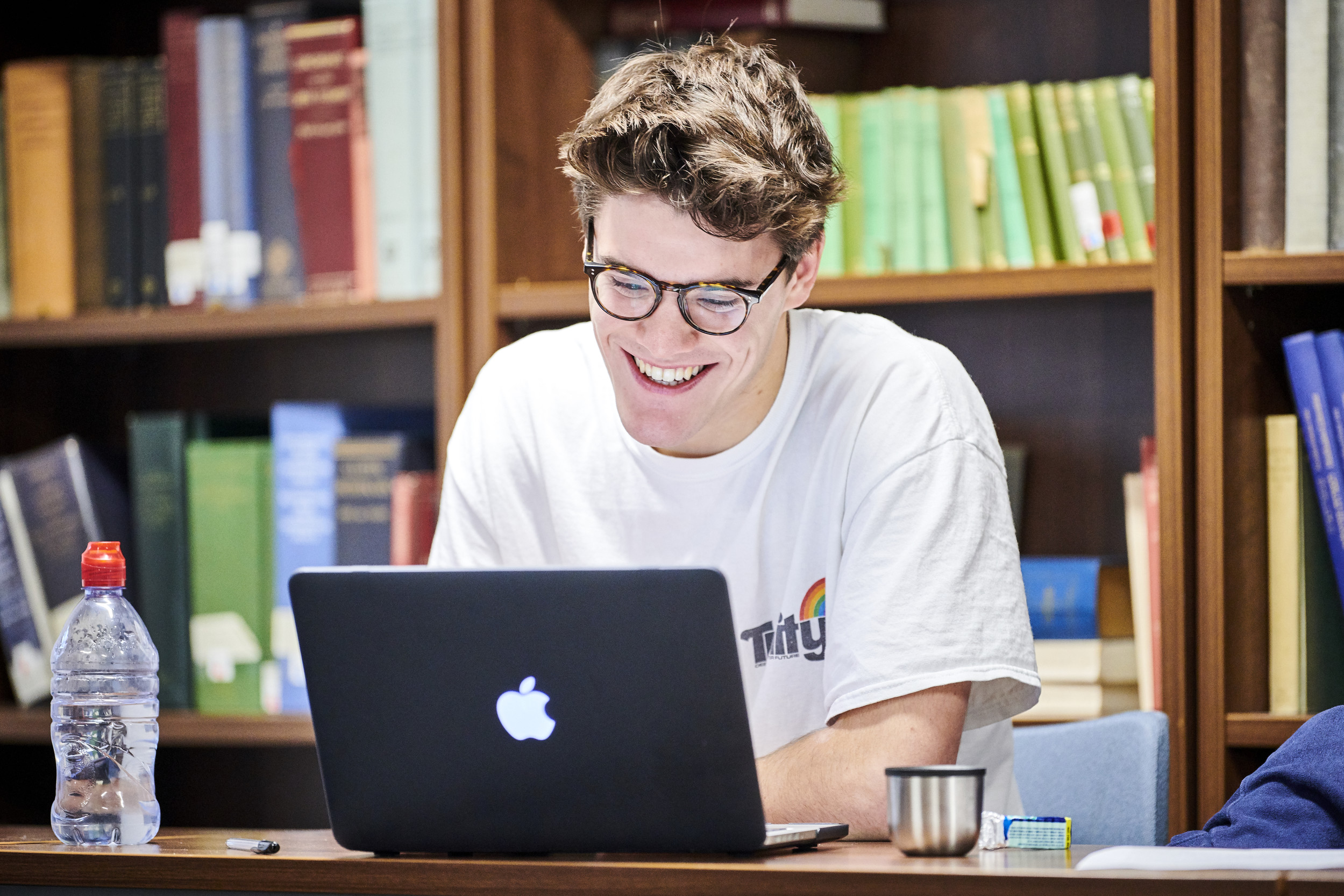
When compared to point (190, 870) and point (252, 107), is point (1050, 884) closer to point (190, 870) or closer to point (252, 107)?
point (190, 870)

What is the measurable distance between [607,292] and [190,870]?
0.62 metres

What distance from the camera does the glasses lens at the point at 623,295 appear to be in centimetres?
133

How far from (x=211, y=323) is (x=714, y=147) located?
41.3 inches

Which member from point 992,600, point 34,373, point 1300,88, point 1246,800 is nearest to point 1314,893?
point 1246,800

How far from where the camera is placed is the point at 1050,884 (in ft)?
2.65

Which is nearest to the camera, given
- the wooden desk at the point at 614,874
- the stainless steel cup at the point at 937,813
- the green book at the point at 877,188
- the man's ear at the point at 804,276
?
the wooden desk at the point at 614,874

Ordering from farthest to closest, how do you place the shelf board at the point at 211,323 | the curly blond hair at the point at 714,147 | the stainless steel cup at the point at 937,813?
the shelf board at the point at 211,323
the curly blond hair at the point at 714,147
the stainless steel cup at the point at 937,813

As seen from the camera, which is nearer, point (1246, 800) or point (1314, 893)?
point (1314, 893)

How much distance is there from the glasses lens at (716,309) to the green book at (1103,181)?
2.26ft

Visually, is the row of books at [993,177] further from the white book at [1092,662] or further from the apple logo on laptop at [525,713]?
the apple logo on laptop at [525,713]

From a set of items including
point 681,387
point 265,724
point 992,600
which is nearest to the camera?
point 992,600

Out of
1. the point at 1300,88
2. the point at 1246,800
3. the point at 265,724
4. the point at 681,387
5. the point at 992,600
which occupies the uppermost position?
the point at 1300,88

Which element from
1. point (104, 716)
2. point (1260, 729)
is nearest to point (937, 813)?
point (104, 716)

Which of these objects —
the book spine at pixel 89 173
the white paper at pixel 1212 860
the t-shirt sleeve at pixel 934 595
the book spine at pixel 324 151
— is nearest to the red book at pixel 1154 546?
the t-shirt sleeve at pixel 934 595
